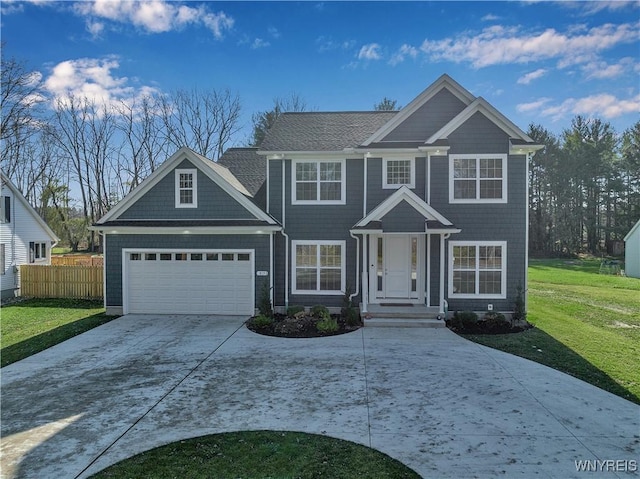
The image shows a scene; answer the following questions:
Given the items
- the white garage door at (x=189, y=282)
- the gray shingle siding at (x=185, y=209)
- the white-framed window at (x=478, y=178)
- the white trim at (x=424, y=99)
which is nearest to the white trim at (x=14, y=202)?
the gray shingle siding at (x=185, y=209)

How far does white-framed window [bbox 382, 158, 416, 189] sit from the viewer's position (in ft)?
43.4

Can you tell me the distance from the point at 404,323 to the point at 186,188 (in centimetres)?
874

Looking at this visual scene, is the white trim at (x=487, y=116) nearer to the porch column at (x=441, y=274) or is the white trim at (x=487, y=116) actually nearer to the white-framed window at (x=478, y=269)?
the porch column at (x=441, y=274)

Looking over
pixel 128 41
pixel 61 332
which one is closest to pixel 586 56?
pixel 128 41

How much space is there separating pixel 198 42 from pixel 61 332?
11529 mm

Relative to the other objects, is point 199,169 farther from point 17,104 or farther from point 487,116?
point 17,104

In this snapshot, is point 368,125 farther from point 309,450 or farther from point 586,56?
point 309,450

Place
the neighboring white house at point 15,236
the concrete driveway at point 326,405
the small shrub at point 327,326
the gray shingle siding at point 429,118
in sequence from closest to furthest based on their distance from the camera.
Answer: the concrete driveway at point 326,405, the small shrub at point 327,326, the gray shingle siding at point 429,118, the neighboring white house at point 15,236

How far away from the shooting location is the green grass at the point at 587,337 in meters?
7.78

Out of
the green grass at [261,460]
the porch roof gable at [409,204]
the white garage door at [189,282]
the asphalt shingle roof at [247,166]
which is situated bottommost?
the green grass at [261,460]

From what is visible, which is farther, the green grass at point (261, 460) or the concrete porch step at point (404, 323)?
the concrete porch step at point (404, 323)

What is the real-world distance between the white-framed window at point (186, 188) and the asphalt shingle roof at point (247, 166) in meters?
2.52

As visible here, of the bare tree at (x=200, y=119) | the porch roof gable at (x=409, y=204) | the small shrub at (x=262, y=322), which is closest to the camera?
the small shrub at (x=262, y=322)

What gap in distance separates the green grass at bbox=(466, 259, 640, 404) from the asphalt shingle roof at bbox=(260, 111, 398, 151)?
26.4 ft
